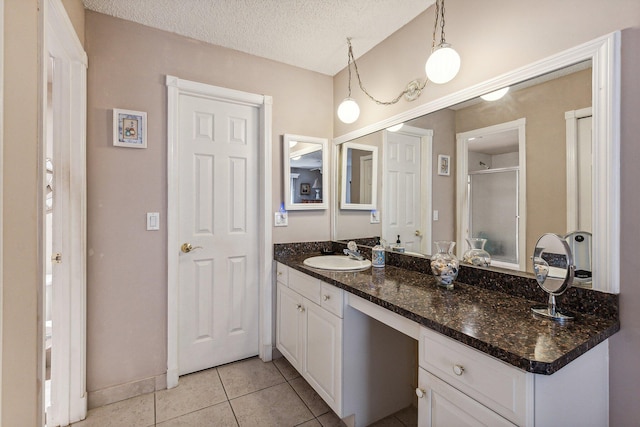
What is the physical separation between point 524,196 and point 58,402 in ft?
8.61

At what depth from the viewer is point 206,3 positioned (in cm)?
170

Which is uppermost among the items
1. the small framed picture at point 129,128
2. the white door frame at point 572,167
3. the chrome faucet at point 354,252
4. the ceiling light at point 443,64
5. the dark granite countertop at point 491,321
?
the ceiling light at point 443,64

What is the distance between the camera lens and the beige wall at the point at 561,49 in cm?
99

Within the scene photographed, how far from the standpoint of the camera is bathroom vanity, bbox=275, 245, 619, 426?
2.70ft

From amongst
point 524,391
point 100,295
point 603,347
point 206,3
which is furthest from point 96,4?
point 603,347

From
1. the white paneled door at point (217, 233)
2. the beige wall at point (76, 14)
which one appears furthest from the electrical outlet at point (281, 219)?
the beige wall at point (76, 14)

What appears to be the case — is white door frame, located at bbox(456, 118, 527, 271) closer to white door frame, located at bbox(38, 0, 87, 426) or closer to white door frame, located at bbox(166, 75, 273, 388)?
white door frame, located at bbox(166, 75, 273, 388)

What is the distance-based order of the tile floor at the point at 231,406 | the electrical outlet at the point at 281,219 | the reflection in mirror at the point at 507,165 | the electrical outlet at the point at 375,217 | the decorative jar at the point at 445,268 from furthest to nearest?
1. the electrical outlet at the point at 281,219
2. the electrical outlet at the point at 375,217
3. the tile floor at the point at 231,406
4. the decorative jar at the point at 445,268
5. the reflection in mirror at the point at 507,165

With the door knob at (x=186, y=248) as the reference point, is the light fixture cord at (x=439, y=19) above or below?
above

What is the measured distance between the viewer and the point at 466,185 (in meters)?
1.59

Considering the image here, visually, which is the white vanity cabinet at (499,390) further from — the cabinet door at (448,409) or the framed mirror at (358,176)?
the framed mirror at (358,176)

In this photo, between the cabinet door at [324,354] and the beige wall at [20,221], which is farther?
the cabinet door at [324,354]

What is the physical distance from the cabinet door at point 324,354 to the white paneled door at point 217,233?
70 centimetres

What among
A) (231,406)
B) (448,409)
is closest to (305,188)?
(231,406)
